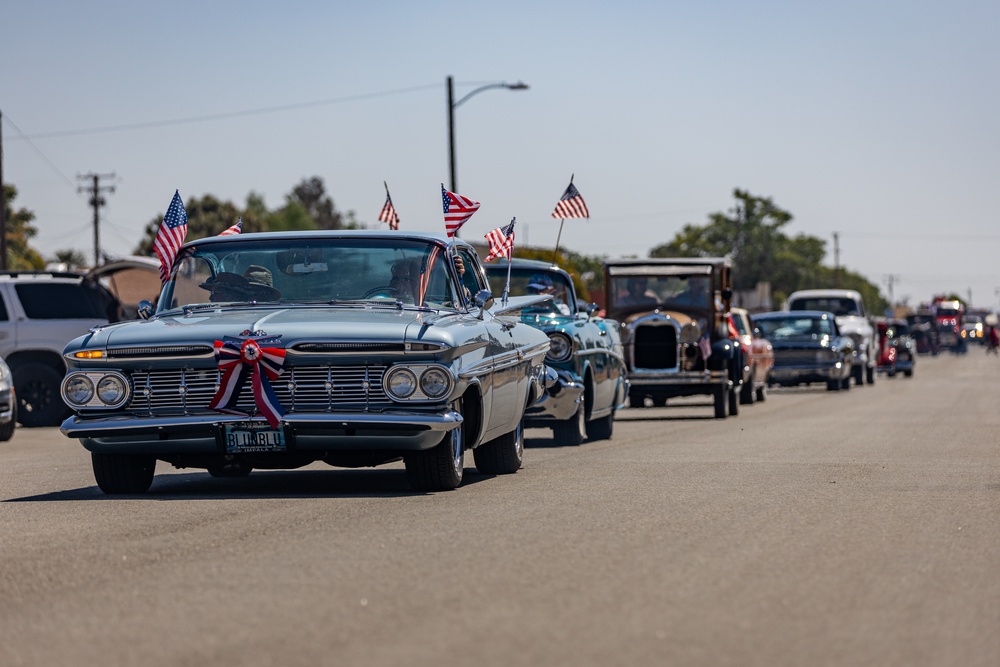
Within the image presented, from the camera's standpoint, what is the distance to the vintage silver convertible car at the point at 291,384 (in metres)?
10.1

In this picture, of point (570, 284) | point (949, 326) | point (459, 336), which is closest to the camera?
point (459, 336)

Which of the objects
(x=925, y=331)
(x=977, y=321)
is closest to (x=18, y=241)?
(x=925, y=331)

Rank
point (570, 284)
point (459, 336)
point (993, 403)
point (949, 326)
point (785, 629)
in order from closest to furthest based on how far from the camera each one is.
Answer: point (785, 629), point (459, 336), point (570, 284), point (993, 403), point (949, 326)

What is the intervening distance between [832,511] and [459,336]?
2.54 meters

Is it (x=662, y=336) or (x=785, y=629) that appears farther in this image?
(x=662, y=336)

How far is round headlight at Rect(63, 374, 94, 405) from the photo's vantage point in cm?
1048

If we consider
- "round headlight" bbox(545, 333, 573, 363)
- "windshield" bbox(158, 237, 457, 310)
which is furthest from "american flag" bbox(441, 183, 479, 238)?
"windshield" bbox(158, 237, 457, 310)

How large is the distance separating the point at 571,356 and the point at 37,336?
10267 millimetres

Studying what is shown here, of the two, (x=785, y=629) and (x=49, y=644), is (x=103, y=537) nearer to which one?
(x=49, y=644)

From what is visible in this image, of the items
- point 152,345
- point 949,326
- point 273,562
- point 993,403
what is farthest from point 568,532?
point 949,326

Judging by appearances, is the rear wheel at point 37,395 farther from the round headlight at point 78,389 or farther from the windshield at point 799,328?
the windshield at point 799,328

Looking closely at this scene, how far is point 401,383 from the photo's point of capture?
10.2 m

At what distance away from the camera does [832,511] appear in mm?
9766

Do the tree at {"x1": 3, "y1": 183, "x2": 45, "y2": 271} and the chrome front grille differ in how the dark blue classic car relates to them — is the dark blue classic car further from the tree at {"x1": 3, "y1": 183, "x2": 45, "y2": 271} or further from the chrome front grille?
the tree at {"x1": 3, "y1": 183, "x2": 45, "y2": 271}
